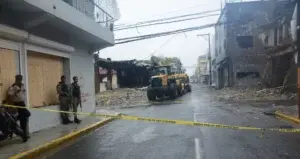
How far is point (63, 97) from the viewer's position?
13.5 metres

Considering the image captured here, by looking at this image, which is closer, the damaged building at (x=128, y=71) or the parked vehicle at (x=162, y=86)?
the parked vehicle at (x=162, y=86)

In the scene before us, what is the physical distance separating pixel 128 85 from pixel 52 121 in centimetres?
3955

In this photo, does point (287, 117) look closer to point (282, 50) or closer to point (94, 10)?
point (94, 10)

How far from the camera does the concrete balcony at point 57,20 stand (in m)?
10.1

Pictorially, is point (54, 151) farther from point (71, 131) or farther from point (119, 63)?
point (119, 63)

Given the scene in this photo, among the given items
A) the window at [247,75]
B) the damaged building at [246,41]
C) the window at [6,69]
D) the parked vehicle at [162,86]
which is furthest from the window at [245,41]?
the window at [6,69]

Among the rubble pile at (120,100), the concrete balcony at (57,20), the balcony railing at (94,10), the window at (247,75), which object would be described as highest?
the balcony railing at (94,10)

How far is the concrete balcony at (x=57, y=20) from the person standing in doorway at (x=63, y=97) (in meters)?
1.72

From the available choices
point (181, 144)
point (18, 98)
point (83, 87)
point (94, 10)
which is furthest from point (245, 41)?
point (18, 98)

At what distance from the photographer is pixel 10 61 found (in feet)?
34.1

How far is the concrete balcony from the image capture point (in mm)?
10057

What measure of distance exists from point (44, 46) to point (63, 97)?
210cm

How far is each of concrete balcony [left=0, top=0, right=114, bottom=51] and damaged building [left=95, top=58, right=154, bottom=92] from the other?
1143 inches

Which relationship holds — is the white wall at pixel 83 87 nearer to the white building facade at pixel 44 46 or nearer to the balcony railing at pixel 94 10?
the white building facade at pixel 44 46
